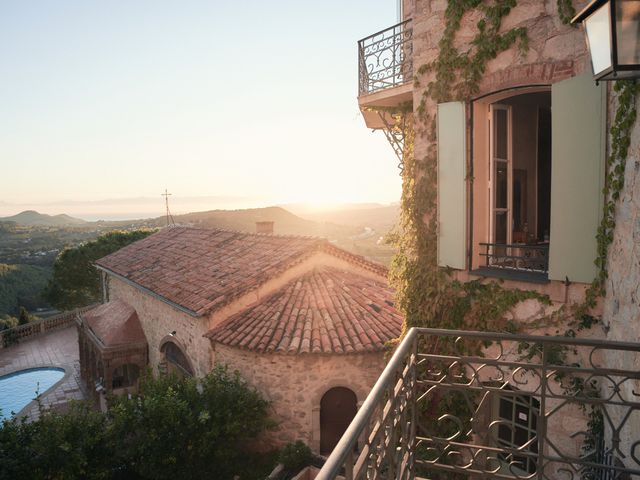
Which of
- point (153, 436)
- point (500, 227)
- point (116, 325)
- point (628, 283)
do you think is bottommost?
point (153, 436)

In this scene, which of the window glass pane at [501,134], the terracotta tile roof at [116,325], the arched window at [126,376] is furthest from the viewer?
the arched window at [126,376]

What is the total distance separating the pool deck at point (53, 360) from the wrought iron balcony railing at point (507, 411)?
17.3m

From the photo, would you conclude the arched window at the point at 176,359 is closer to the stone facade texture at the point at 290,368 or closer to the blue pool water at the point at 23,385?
the stone facade texture at the point at 290,368

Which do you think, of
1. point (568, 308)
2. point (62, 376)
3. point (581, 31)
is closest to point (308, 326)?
point (568, 308)

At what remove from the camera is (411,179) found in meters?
5.81

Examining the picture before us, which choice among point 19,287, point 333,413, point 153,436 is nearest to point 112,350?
point 153,436

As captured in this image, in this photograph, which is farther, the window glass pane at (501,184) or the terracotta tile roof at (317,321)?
the terracotta tile roof at (317,321)

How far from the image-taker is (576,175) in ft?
13.1

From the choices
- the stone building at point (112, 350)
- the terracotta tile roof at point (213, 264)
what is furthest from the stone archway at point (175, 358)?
the stone building at point (112, 350)

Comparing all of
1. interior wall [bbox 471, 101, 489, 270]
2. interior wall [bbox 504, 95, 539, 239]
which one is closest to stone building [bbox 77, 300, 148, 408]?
interior wall [bbox 504, 95, 539, 239]

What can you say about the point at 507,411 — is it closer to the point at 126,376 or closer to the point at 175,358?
the point at 175,358

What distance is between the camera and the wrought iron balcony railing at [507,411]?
2688 mm

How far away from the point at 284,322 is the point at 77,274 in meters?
27.1

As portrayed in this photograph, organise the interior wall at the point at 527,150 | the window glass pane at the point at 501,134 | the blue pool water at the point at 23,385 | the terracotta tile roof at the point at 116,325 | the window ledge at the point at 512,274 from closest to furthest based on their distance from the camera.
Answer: the window ledge at the point at 512,274 < the window glass pane at the point at 501,134 < the interior wall at the point at 527,150 < the terracotta tile roof at the point at 116,325 < the blue pool water at the point at 23,385
